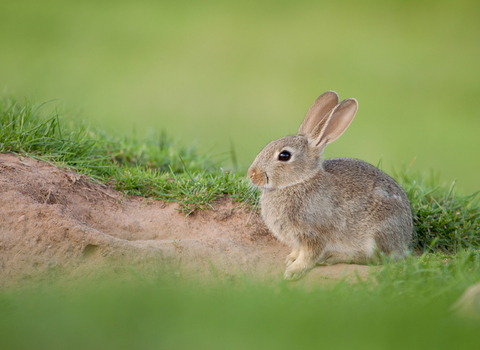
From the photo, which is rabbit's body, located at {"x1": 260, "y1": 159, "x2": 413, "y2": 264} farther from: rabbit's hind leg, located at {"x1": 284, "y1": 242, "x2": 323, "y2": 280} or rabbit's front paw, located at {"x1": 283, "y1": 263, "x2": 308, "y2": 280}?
rabbit's front paw, located at {"x1": 283, "y1": 263, "x2": 308, "y2": 280}

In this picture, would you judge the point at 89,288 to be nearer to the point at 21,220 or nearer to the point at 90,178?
the point at 21,220

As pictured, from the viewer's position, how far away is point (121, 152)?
6.46 meters

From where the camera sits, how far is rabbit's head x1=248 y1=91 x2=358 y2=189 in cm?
501

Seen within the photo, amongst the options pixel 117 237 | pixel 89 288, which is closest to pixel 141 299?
pixel 89 288

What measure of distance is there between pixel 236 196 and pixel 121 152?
5.63 feet

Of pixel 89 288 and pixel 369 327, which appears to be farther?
pixel 89 288

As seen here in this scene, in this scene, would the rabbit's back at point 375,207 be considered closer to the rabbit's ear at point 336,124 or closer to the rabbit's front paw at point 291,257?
the rabbit's ear at point 336,124

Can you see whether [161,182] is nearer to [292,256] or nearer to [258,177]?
[258,177]

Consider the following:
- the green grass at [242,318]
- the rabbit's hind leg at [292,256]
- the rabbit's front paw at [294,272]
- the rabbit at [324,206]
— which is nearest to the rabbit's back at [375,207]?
the rabbit at [324,206]

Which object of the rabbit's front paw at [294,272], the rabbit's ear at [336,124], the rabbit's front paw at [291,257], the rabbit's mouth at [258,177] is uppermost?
the rabbit's ear at [336,124]

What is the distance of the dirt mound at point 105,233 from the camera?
4.33m

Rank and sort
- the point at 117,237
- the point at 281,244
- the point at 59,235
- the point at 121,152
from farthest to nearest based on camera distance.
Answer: the point at 121,152
the point at 281,244
the point at 117,237
the point at 59,235

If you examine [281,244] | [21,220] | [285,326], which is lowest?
[281,244]

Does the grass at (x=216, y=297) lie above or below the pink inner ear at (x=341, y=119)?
below
